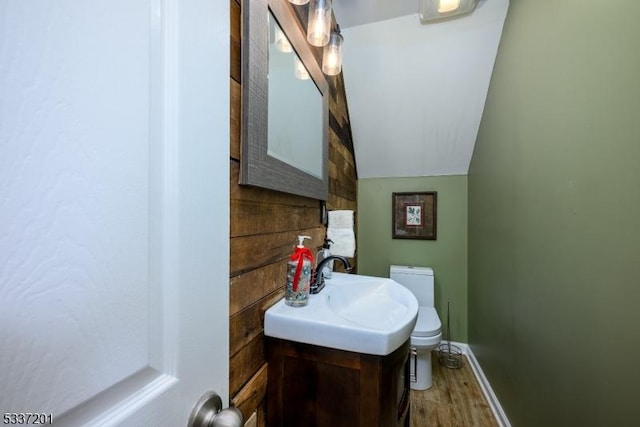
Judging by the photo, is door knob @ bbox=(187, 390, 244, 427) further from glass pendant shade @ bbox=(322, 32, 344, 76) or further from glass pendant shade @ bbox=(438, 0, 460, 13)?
glass pendant shade @ bbox=(438, 0, 460, 13)

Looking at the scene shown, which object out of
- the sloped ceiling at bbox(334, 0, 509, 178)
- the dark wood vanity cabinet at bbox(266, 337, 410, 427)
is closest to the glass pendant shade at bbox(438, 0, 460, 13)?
the sloped ceiling at bbox(334, 0, 509, 178)

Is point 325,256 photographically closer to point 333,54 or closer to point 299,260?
point 299,260

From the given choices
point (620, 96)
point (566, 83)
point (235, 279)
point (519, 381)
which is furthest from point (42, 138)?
point (519, 381)

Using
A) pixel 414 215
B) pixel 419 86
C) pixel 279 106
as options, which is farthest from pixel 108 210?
pixel 414 215

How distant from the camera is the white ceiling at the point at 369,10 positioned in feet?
5.08

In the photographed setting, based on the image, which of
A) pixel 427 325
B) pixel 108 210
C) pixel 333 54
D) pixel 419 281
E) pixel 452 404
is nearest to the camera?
pixel 108 210

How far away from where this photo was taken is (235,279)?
0.70m

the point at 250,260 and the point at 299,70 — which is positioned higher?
the point at 299,70

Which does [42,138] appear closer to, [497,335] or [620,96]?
[620,96]

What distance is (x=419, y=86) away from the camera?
6.26 feet

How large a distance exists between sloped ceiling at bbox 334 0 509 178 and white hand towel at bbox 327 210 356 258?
1.05m

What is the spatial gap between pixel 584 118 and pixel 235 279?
4.10 feet

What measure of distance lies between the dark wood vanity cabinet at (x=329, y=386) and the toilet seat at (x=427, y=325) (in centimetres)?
100

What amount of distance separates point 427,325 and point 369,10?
82.1 inches
